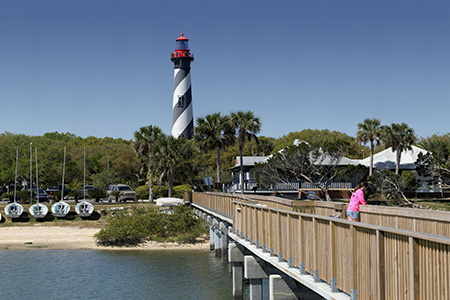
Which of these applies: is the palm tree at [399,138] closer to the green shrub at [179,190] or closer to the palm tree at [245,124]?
the palm tree at [245,124]

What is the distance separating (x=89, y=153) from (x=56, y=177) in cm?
2399

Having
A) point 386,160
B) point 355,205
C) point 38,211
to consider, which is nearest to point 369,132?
point 386,160

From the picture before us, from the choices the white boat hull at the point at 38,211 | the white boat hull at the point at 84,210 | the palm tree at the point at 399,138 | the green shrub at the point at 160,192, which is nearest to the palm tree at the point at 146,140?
the green shrub at the point at 160,192

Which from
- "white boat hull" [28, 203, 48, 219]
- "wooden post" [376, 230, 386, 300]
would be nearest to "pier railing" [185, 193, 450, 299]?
"wooden post" [376, 230, 386, 300]

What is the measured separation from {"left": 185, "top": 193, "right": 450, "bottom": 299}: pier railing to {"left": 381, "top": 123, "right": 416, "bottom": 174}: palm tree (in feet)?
157

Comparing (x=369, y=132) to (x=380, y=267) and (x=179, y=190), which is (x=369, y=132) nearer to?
(x=179, y=190)

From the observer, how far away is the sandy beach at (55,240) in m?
39.1

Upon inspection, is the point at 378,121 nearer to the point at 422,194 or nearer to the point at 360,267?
the point at 422,194

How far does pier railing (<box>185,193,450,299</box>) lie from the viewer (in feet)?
20.3

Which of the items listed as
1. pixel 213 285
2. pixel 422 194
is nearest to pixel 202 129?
pixel 422 194

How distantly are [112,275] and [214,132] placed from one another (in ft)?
101

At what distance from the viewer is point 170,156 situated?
195 feet

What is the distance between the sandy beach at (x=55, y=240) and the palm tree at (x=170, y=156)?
15.3 metres

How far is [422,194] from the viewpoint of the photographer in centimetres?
5897
